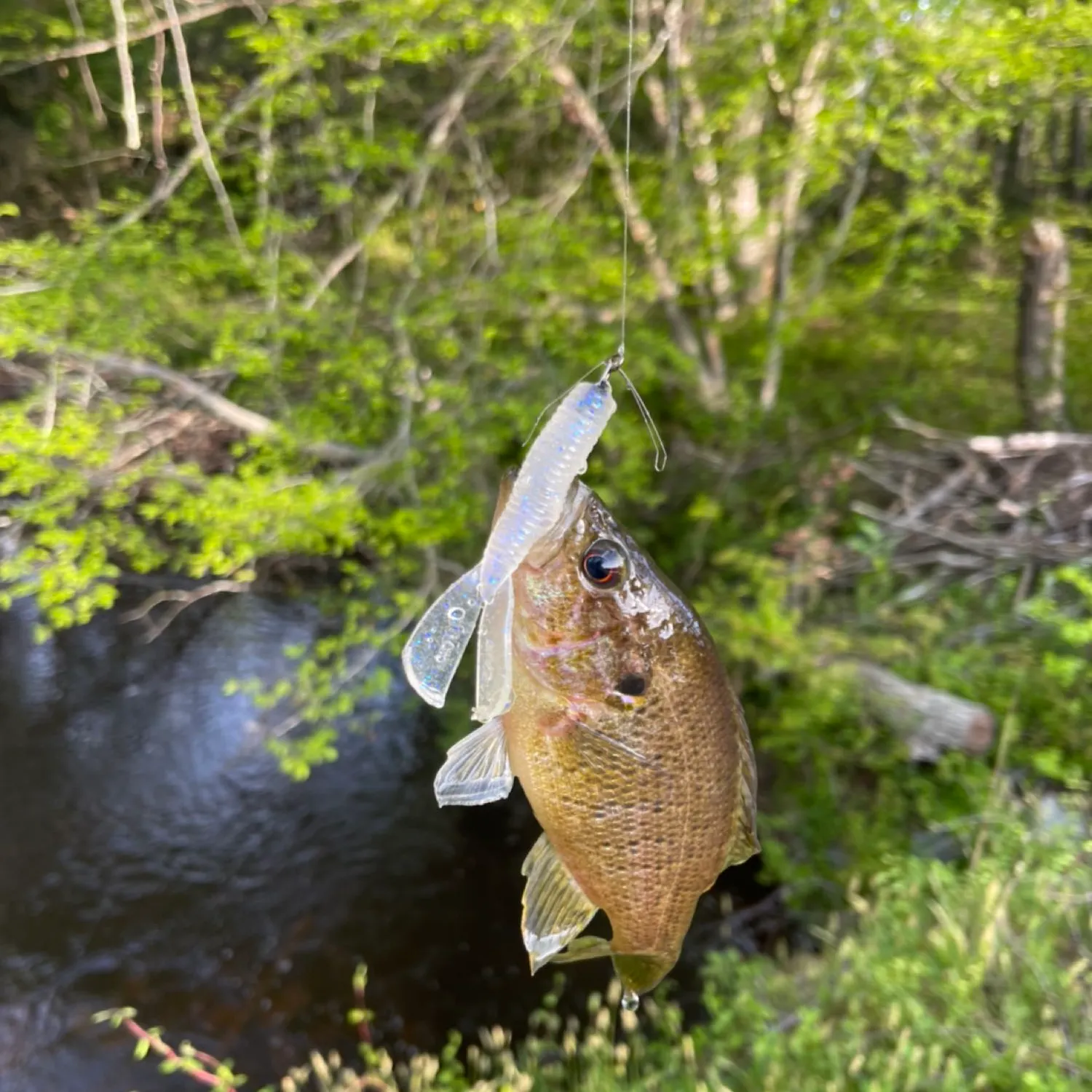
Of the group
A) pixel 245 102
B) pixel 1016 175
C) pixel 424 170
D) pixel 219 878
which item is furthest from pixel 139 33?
pixel 1016 175

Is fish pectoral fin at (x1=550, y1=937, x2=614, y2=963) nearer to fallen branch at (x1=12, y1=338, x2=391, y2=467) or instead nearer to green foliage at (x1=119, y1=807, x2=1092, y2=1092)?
green foliage at (x1=119, y1=807, x2=1092, y2=1092)

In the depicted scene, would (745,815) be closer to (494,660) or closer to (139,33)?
(494,660)

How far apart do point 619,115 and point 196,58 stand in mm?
2266

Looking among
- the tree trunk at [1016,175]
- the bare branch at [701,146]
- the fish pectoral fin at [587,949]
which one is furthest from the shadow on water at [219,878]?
the tree trunk at [1016,175]

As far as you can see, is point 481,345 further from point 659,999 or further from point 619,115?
point 659,999

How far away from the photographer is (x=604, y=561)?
920 millimetres

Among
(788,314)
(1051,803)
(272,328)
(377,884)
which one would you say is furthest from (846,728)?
(272,328)

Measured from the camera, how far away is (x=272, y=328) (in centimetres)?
333

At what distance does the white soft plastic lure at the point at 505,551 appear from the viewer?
0.73m

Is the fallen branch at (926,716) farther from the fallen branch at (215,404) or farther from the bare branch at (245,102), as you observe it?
the bare branch at (245,102)

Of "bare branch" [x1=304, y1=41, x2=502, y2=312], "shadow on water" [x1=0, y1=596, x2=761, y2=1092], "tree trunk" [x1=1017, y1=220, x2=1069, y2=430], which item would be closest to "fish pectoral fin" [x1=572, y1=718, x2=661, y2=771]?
"bare branch" [x1=304, y1=41, x2=502, y2=312]

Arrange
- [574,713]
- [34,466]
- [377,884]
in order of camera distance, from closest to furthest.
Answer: [574,713]
[34,466]
[377,884]

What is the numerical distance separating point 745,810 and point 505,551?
55 centimetres

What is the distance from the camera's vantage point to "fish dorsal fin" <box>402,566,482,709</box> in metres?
0.84
